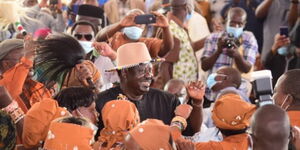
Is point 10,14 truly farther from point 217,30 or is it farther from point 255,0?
point 255,0

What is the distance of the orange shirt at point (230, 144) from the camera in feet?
17.6

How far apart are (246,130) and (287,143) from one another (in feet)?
2.37

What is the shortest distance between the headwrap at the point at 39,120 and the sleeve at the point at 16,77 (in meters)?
0.91

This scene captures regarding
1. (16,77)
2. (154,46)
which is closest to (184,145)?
(16,77)

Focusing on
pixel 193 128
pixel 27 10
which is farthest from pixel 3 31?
pixel 193 128

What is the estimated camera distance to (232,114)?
217 inches

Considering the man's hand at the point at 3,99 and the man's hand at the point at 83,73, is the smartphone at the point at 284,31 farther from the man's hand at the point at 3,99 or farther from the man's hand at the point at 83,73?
the man's hand at the point at 3,99

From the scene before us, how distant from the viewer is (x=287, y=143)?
4.84 m

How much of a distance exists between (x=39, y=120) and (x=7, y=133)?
40 centimetres

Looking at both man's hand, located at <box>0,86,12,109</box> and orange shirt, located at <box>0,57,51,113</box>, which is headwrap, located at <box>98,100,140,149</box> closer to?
man's hand, located at <box>0,86,12,109</box>

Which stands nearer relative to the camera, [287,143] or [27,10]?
[287,143]

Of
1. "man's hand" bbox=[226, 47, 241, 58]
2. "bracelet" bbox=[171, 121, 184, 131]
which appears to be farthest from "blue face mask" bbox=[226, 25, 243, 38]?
"bracelet" bbox=[171, 121, 184, 131]

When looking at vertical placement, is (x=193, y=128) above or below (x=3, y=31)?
below

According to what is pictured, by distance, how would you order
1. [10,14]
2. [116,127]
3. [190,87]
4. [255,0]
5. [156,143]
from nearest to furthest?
[156,143] < [116,127] < [190,87] < [10,14] < [255,0]
